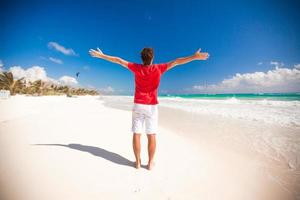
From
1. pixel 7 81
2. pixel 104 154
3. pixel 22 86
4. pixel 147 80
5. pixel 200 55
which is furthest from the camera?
pixel 22 86

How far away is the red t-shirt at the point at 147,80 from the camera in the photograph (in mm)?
2477

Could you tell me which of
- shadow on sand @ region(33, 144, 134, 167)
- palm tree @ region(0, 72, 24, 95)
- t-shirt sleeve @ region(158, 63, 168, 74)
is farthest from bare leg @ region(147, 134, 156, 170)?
palm tree @ region(0, 72, 24, 95)

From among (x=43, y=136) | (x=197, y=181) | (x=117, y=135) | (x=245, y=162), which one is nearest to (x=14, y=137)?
(x=43, y=136)

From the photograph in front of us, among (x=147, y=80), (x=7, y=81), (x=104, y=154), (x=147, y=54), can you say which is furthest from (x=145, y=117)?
(x=7, y=81)

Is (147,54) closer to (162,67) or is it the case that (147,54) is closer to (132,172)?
(162,67)

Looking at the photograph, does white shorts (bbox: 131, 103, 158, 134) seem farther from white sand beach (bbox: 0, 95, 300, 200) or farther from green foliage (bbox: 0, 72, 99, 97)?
green foliage (bbox: 0, 72, 99, 97)

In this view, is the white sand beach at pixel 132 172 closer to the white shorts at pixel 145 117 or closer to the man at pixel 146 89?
the man at pixel 146 89

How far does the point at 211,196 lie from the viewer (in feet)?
6.09

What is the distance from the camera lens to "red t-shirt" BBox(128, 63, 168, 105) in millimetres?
2477

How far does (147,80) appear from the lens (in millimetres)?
2494

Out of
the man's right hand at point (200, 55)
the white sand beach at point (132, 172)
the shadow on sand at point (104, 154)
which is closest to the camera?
the white sand beach at point (132, 172)

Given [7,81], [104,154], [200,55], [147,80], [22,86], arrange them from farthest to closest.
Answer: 1. [22,86]
2. [7,81]
3. [104,154]
4. [147,80]
5. [200,55]

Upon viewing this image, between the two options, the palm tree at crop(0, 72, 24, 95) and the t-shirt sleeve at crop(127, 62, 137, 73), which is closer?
the t-shirt sleeve at crop(127, 62, 137, 73)

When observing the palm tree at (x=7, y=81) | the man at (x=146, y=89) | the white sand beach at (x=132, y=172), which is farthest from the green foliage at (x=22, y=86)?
the man at (x=146, y=89)
